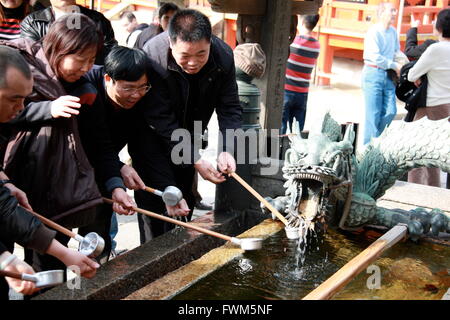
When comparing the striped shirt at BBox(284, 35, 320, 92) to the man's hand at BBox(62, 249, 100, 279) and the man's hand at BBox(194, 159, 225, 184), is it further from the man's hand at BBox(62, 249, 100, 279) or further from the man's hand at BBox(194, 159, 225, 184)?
the man's hand at BBox(62, 249, 100, 279)

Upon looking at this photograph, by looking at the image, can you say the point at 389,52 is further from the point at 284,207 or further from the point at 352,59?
the point at 352,59

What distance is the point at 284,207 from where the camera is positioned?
367 centimetres

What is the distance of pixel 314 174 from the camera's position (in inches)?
123

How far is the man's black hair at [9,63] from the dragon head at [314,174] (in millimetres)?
1541

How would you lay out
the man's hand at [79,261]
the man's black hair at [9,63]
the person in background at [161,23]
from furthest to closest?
the person in background at [161,23] < the man's hand at [79,261] < the man's black hair at [9,63]

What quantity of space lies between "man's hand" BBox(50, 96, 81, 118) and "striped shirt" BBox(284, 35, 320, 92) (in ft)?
16.9

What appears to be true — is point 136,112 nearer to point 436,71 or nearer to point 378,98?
point 436,71

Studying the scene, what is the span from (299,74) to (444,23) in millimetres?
2243

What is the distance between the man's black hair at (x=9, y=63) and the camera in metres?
2.28

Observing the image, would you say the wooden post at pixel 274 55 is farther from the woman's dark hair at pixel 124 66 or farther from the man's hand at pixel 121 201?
the man's hand at pixel 121 201

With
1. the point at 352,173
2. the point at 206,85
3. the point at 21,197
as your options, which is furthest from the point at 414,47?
the point at 21,197

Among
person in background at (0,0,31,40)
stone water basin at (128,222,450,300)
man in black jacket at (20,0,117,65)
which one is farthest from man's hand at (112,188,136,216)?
person in background at (0,0,31,40)

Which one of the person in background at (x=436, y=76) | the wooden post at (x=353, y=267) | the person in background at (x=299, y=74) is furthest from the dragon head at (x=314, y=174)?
the person in background at (x=299, y=74)

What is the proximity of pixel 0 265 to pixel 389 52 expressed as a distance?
678cm
